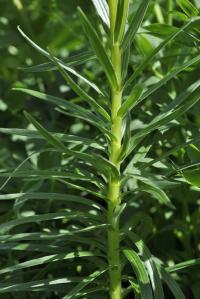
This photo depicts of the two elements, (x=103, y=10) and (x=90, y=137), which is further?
(x=90, y=137)

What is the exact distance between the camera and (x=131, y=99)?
438 millimetres

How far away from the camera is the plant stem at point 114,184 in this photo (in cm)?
46

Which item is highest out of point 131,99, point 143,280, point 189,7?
point 189,7

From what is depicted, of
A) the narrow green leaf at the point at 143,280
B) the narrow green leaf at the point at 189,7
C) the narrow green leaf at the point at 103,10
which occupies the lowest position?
the narrow green leaf at the point at 143,280

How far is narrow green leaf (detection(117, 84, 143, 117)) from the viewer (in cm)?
43

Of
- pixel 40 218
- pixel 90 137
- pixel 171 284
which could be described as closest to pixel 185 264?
pixel 171 284

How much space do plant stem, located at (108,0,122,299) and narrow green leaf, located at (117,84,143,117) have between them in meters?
0.01

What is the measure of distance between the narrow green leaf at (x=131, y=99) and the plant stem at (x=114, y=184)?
1 cm

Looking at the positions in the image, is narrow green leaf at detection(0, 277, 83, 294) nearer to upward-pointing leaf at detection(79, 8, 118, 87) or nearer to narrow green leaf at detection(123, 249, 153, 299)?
narrow green leaf at detection(123, 249, 153, 299)

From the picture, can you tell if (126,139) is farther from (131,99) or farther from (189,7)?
(189,7)

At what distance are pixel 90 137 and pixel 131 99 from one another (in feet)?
0.99

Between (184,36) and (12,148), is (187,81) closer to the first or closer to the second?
(184,36)

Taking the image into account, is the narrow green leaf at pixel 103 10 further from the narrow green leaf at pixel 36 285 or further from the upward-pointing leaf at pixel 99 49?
the narrow green leaf at pixel 36 285

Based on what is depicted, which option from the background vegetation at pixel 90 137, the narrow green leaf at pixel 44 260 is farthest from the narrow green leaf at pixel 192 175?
the narrow green leaf at pixel 44 260
